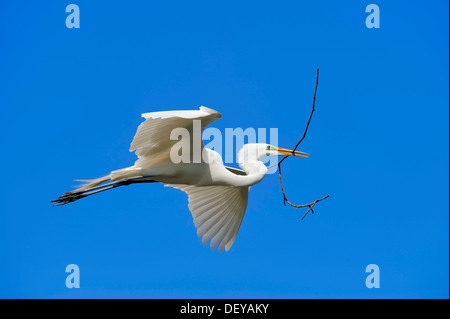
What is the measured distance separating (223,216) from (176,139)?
1.27 metres

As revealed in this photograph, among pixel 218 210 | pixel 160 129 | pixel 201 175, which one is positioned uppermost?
pixel 160 129

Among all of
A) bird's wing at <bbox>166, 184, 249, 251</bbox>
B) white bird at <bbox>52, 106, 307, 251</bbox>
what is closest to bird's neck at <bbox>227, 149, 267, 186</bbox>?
white bird at <bbox>52, 106, 307, 251</bbox>

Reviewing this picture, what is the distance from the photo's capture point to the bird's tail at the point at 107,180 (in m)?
5.14

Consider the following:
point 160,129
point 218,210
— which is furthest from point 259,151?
point 160,129

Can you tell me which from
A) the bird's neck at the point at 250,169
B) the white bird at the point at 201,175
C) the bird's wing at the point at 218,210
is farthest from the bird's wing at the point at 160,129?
the bird's wing at the point at 218,210

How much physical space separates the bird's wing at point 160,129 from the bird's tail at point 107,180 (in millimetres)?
147

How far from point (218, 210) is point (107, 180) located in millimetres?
1192

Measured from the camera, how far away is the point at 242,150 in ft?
17.8

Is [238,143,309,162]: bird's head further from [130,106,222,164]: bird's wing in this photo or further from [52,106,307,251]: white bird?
[130,106,222,164]: bird's wing

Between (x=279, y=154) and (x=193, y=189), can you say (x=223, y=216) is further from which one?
(x=279, y=154)

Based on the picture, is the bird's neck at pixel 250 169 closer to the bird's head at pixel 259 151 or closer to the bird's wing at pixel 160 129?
the bird's head at pixel 259 151

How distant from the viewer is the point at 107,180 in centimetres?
523

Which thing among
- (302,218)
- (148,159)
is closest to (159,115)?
(148,159)

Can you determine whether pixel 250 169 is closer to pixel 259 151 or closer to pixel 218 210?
pixel 259 151
